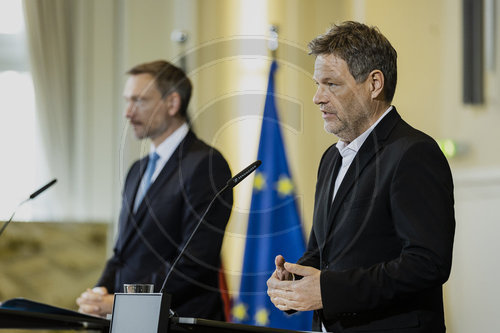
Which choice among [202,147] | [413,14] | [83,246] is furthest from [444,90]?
[83,246]

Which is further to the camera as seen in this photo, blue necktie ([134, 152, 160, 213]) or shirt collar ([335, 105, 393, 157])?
blue necktie ([134, 152, 160, 213])

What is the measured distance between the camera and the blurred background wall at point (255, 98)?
2070 mm

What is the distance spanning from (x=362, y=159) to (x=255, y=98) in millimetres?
324

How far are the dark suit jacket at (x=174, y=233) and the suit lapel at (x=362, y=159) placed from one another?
0.48 metres

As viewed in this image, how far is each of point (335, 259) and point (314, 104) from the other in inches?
16.2

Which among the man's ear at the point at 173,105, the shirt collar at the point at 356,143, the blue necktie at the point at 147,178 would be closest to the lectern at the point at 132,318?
the shirt collar at the point at 356,143

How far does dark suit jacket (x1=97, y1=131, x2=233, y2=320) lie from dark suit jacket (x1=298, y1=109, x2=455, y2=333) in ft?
1.63

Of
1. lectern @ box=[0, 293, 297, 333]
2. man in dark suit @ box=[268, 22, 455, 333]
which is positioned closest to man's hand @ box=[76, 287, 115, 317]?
lectern @ box=[0, 293, 297, 333]

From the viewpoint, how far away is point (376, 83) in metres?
2.10

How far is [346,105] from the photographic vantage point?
2051 millimetres

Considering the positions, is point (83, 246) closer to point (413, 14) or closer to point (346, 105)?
point (413, 14)

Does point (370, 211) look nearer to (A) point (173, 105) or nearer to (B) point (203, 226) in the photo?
(B) point (203, 226)

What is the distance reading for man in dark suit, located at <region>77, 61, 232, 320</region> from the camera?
272 centimetres

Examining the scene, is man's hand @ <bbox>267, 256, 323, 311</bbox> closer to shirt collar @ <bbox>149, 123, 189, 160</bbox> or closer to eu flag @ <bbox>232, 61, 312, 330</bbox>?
eu flag @ <bbox>232, 61, 312, 330</bbox>
